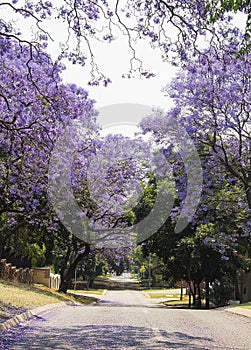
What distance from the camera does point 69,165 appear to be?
16766 millimetres

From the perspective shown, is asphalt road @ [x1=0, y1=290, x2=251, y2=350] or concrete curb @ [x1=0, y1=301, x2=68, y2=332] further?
concrete curb @ [x1=0, y1=301, x2=68, y2=332]

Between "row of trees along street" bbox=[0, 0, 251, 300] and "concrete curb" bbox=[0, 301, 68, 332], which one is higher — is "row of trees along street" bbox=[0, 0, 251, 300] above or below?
above

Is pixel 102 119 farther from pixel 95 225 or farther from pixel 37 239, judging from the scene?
pixel 37 239

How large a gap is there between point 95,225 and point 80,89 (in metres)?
13.1

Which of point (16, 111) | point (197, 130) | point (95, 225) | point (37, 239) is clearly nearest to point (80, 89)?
point (16, 111)

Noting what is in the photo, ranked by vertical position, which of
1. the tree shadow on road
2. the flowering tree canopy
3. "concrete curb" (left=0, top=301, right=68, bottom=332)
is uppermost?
the flowering tree canopy

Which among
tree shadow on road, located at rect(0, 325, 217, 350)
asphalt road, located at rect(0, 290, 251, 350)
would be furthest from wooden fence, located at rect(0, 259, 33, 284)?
tree shadow on road, located at rect(0, 325, 217, 350)

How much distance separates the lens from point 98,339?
10375 mm

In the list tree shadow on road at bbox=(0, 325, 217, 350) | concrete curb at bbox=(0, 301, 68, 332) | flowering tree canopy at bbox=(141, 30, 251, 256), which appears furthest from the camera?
flowering tree canopy at bbox=(141, 30, 251, 256)

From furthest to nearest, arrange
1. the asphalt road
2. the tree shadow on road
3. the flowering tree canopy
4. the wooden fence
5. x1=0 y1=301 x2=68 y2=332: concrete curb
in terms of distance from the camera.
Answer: the wooden fence
the flowering tree canopy
x1=0 y1=301 x2=68 y2=332: concrete curb
the asphalt road
the tree shadow on road

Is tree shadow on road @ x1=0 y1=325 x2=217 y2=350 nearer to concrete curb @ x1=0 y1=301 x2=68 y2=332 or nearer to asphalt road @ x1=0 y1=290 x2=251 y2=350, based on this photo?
asphalt road @ x1=0 y1=290 x2=251 y2=350

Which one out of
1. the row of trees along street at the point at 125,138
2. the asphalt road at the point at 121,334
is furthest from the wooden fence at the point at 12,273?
the asphalt road at the point at 121,334

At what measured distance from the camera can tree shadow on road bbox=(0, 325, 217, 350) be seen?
9352 millimetres

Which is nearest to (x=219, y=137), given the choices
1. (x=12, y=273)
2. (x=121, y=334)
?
(x=121, y=334)
